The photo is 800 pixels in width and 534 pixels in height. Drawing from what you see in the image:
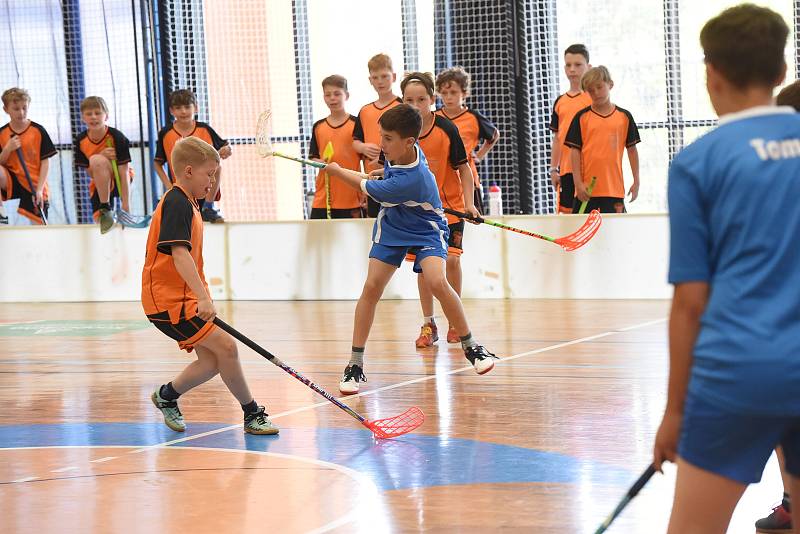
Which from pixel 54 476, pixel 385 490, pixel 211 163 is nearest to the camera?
pixel 385 490

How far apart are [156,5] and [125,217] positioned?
7.26 feet

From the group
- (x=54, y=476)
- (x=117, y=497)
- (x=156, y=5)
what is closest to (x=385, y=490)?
(x=117, y=497)

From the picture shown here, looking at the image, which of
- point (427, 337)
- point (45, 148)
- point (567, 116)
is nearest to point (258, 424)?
point (427, 337)

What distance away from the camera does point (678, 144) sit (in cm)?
820

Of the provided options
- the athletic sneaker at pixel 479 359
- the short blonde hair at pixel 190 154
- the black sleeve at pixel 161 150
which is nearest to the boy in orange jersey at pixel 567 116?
the black sleeve at pixel 161 150

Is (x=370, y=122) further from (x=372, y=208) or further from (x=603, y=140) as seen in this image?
(x=603, y=140)

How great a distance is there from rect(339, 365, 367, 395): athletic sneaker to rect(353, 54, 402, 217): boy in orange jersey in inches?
Answer: 78.3

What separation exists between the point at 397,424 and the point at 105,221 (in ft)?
15.9

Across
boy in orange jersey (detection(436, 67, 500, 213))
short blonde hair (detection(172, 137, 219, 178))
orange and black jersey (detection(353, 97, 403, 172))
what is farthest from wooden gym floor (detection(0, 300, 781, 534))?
orange and black jersey (detection(353, 97, 403, 172))

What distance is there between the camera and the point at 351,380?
4168 mm

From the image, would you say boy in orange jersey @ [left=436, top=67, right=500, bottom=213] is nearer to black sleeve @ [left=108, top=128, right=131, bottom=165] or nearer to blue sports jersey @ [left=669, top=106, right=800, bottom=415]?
black sleeve @ [left=108, top=128, right=131, bottom=165]

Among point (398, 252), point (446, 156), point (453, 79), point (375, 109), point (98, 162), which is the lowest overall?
point (398, 252)

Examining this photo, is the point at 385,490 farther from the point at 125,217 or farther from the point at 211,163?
the point at 125,217

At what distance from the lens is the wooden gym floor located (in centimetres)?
258
